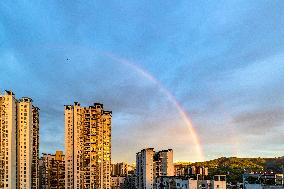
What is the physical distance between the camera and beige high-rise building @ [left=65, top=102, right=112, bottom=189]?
6031 cm

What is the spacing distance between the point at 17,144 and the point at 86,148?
12.3 meters

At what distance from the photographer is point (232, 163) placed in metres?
88.6

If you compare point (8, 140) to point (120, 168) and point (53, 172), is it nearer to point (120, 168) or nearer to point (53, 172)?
point (53, 172)

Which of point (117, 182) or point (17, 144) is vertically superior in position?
point (17, 144)

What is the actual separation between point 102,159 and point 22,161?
48.7 feet

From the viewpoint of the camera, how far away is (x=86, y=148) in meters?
62.2

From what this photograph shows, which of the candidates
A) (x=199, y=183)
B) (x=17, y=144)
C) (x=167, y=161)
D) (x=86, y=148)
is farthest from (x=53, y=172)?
(x=199, y=183)

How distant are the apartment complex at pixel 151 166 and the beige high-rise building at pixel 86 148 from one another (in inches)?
262

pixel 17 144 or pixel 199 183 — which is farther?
pixel 17 144

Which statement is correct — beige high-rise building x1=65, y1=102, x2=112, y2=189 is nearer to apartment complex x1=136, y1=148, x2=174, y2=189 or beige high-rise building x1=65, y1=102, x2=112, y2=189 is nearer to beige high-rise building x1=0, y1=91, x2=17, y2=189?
apartment complex x1=136, y1=148, x2=174, y2=189

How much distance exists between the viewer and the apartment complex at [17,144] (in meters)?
50.2

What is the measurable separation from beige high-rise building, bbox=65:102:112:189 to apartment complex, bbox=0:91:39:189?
5963 mm

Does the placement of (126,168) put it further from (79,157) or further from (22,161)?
(22,161)

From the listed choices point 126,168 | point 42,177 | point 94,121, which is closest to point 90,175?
point 94,121
